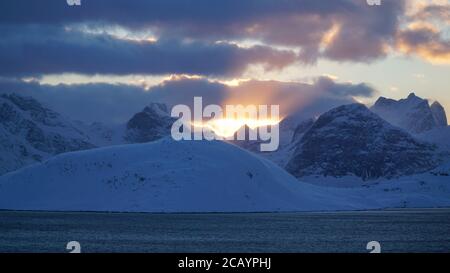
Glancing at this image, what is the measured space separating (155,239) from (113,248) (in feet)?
57.5
